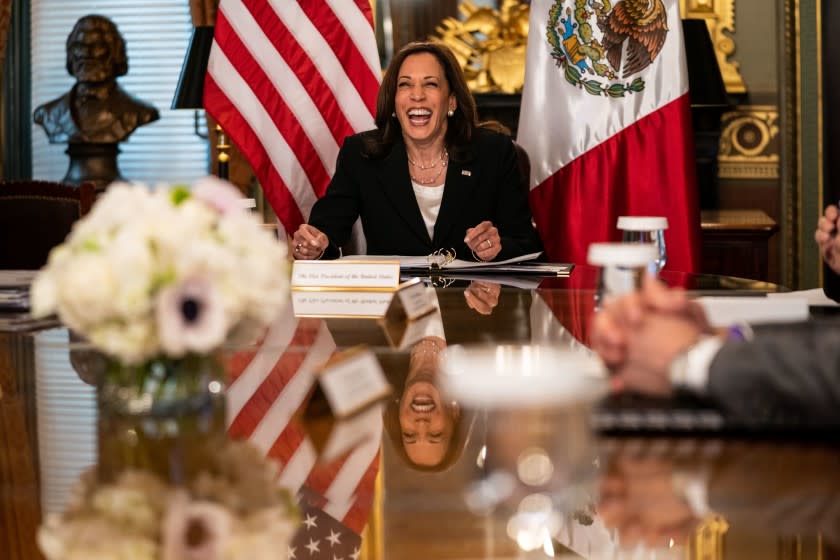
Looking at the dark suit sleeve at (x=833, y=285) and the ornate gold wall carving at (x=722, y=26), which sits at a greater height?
the ornate gold wall carving at (x=722, y=26)

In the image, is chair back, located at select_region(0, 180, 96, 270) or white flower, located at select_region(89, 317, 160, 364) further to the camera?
chair back, located at select_region(0, 180, 96, 270)

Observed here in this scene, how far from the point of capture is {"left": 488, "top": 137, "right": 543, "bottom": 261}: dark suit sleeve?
11.3 feet

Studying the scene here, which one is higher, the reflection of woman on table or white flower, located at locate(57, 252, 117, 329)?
white flower, located at locate(57, 252, 117, 329)

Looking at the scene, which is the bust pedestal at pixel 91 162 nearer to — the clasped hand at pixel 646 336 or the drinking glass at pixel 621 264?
the drinking glass at pixel 621 264

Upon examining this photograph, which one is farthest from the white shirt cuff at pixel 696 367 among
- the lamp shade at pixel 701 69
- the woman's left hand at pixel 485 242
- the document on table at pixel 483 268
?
the lamp shade at pixel 701 69

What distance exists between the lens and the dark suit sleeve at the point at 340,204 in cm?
346

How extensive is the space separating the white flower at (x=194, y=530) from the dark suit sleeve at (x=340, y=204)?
2518 mm

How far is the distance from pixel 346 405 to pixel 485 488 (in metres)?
0.29

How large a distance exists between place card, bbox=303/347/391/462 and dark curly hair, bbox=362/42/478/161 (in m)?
2.18

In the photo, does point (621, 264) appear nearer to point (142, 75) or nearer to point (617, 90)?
point (617, 90)

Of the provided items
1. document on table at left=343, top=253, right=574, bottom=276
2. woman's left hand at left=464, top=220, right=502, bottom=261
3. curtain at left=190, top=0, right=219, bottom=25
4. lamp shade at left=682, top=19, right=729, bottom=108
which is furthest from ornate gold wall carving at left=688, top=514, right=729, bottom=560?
curtain at left=190, top=0, right=219, bottom=25

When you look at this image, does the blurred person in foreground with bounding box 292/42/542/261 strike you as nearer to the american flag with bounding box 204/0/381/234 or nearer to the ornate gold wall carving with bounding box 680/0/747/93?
the american flag with bounding box 204/0/381/234

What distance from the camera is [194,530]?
88 cm

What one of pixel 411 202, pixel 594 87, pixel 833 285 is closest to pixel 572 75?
pixel 594 87
